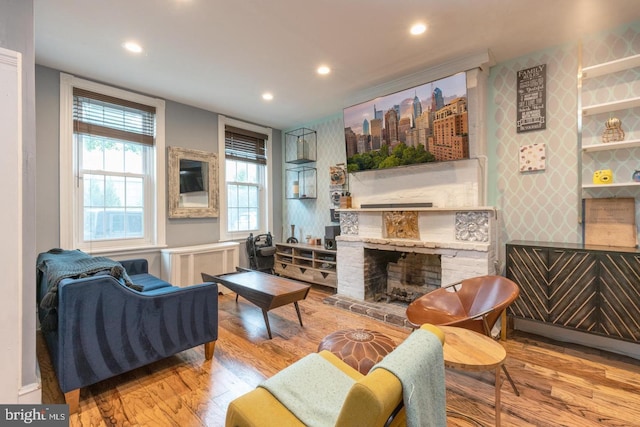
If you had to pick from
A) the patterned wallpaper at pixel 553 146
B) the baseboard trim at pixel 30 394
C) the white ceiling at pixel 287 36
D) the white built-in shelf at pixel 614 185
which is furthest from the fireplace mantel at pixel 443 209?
the baseboard trim at pixel 30 394

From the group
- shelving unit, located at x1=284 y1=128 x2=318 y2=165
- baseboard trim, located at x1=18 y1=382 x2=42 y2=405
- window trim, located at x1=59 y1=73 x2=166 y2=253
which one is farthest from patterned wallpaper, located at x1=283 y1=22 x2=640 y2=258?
window trim, located at x1=59 y1=73 x2=166 y2=253

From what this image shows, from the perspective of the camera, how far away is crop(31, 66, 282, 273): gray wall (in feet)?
10.2

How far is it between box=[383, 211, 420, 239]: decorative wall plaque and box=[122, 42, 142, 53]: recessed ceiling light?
3.13 meters

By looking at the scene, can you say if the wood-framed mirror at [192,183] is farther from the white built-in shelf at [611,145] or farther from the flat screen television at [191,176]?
the white built-in shelf at [611,145]

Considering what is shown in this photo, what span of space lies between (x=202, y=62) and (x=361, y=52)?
5.46 ft

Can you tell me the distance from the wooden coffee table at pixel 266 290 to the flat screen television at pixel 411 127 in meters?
1.79

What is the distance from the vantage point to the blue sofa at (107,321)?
1.77m

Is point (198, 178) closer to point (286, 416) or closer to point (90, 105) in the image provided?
point (90, 105)

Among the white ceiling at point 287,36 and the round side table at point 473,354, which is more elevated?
the white ceiling at point 287,36

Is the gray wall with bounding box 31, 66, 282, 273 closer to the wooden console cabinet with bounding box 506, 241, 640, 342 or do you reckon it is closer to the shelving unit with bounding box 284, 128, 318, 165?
the shelving unit with bounding box 284, 128, 318, 165

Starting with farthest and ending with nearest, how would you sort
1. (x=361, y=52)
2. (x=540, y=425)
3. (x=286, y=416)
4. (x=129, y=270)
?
(x=129, y=270) → (x=361, y=52) → (x=540, y=425) → (x=286, y=416)

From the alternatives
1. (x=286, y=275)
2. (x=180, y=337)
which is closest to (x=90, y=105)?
(x=180, y=337)

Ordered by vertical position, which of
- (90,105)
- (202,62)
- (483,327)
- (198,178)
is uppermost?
(202,62)

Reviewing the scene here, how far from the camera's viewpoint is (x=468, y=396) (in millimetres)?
1980
